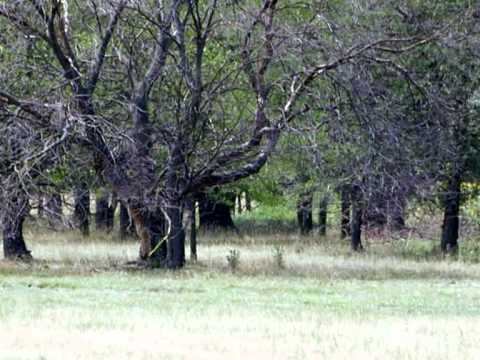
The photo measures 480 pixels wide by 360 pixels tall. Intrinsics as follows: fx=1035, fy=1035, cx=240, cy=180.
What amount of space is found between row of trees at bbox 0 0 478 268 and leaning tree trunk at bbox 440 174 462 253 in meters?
3.15

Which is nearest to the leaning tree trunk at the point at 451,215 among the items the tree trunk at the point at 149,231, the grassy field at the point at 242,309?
the grassy field at the point at 242,309

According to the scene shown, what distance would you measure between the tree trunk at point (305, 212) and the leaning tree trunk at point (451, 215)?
3981 mm

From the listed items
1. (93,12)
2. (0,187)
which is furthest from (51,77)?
(0,187)

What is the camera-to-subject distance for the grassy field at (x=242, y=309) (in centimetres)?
1071

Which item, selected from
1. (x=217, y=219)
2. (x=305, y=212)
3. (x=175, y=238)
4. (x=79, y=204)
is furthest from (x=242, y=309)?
(x=217, y=219)

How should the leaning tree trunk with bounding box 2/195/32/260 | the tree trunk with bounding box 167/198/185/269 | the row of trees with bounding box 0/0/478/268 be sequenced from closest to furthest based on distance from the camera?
the leaning tree trunk with bounding box 2/195/32/260 < the row of trees with bounding box 0/0/478/268 < the tree trunk with bounding box 167/198/185/269

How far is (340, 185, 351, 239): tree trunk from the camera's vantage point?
28062 mm

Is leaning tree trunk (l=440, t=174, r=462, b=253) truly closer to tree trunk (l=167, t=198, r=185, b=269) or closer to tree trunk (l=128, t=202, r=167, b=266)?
tree trunk (l=167, t=198, r=185, b=269)

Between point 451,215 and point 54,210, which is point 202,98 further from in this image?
point 451,215

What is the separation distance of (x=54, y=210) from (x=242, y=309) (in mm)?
6912

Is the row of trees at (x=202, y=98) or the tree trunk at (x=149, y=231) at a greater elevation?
the row of trees at (x=202, y=98)

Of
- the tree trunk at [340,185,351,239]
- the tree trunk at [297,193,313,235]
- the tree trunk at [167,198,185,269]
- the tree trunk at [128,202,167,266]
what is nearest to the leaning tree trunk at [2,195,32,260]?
the tree trunk at [128,202,167,266]

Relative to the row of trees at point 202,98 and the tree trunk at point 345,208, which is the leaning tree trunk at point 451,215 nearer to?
the tree trunk at point 345,208

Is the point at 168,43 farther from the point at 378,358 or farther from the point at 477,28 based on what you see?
the point at 378,358
